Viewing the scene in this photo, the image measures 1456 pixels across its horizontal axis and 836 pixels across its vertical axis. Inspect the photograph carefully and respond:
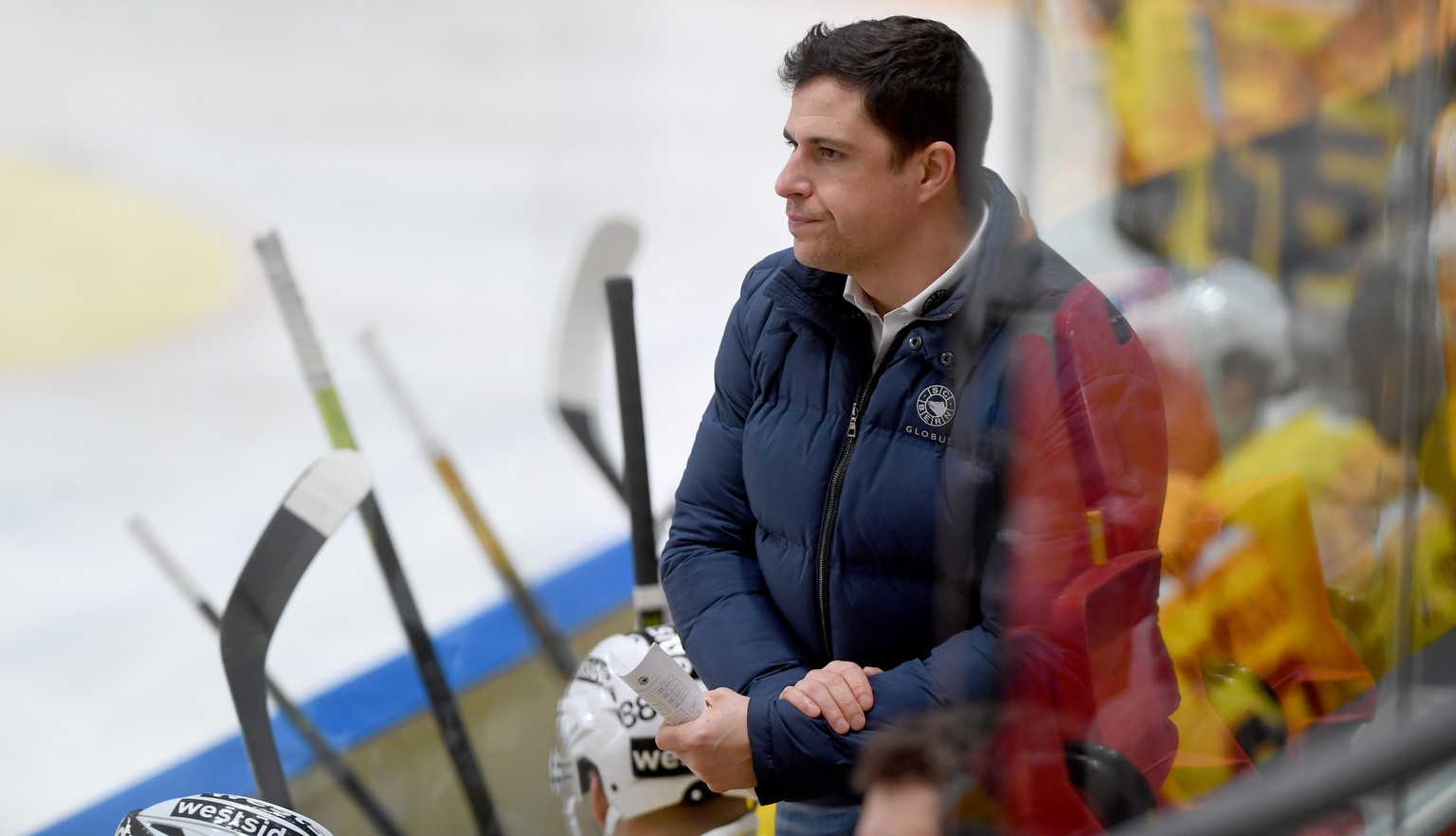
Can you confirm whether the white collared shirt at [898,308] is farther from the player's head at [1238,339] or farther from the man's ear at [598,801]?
the man's ear at [598,801]

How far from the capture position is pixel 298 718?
2203 mm

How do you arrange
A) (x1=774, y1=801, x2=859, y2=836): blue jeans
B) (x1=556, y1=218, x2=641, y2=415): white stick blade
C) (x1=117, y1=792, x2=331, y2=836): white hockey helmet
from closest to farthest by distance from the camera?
(x1=774, y1=801, x2=859, y2=836): blue jeans < (x1=117, y1=792, x2=331, y2=836): white hockey helmet < (x1=556, y1=218, x2=641, y2=415): white stick blade

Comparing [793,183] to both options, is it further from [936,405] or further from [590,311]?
[590,311]

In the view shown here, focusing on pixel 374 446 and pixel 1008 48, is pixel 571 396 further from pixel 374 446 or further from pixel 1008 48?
pixel 1008 48

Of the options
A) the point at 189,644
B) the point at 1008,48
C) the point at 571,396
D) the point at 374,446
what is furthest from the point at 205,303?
the point at 1008,48

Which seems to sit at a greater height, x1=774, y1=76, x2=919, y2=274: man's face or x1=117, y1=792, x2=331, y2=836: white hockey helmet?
x1=774, y1=76, x2=919, y2=274: man's face

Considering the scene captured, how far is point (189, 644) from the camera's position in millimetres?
2045

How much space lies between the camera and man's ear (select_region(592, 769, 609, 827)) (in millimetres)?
1895

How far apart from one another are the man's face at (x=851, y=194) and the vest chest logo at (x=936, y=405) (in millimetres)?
138

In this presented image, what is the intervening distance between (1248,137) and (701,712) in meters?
0.73

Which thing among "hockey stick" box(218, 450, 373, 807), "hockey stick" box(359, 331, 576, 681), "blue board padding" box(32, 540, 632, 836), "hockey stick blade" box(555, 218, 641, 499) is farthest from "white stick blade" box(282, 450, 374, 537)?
"hockey stick blade" box(555, 218, 641, 499)

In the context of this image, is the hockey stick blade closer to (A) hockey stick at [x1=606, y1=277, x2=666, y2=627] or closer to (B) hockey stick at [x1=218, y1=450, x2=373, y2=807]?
(A) hockey stick at [x1=606, y1=277, x2=666, y2=627]

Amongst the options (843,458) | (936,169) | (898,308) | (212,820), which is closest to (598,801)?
(212,820)

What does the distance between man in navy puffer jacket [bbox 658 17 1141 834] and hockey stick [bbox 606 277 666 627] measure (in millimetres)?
870
